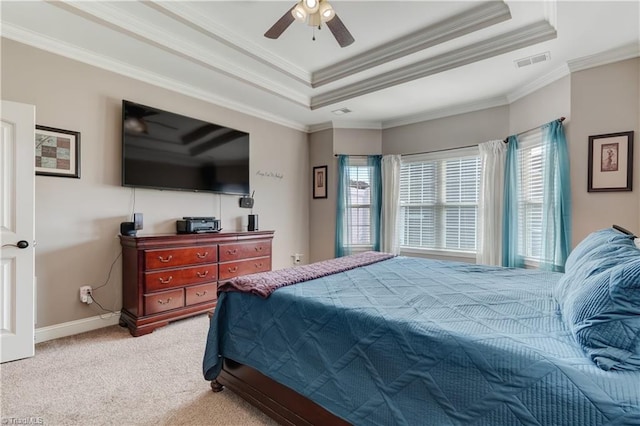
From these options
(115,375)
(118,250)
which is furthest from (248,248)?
(115,375)

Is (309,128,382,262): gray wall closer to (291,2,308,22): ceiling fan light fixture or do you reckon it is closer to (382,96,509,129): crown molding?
(382,96,509,129): crown molding

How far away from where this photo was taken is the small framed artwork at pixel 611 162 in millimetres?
2738

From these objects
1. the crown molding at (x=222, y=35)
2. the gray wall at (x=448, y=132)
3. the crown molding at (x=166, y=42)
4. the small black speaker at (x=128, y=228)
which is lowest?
the small black speaker at (x=128, y=228)

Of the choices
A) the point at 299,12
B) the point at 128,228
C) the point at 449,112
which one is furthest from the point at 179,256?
the point at 449,112

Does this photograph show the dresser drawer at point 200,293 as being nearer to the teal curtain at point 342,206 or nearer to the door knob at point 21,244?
the door knob at point 21,244

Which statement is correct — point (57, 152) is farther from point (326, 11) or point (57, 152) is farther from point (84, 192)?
point (326, 11)

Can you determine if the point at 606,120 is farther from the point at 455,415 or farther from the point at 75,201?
the point at 75,201

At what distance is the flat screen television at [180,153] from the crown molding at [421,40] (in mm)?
1461

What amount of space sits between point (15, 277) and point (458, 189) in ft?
16.1

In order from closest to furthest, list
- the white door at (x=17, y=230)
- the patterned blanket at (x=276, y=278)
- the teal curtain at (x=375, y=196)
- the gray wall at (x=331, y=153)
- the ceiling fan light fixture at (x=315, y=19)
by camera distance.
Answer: the patterned blanket at (x=276, y=278) → the ceiling fan light fixture at (x=315, y=19) → the white door at (x=17, y=230) → the teal curtain at (x=375, y=196) → the gray wall at (x=331, y=153)

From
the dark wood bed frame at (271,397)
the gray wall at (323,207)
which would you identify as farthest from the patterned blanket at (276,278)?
the gray wall at (323,207)

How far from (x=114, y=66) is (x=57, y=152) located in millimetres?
1039

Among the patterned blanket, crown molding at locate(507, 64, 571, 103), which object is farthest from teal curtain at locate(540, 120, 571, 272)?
the patterned blanket

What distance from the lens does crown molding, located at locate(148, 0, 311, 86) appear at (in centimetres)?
252
